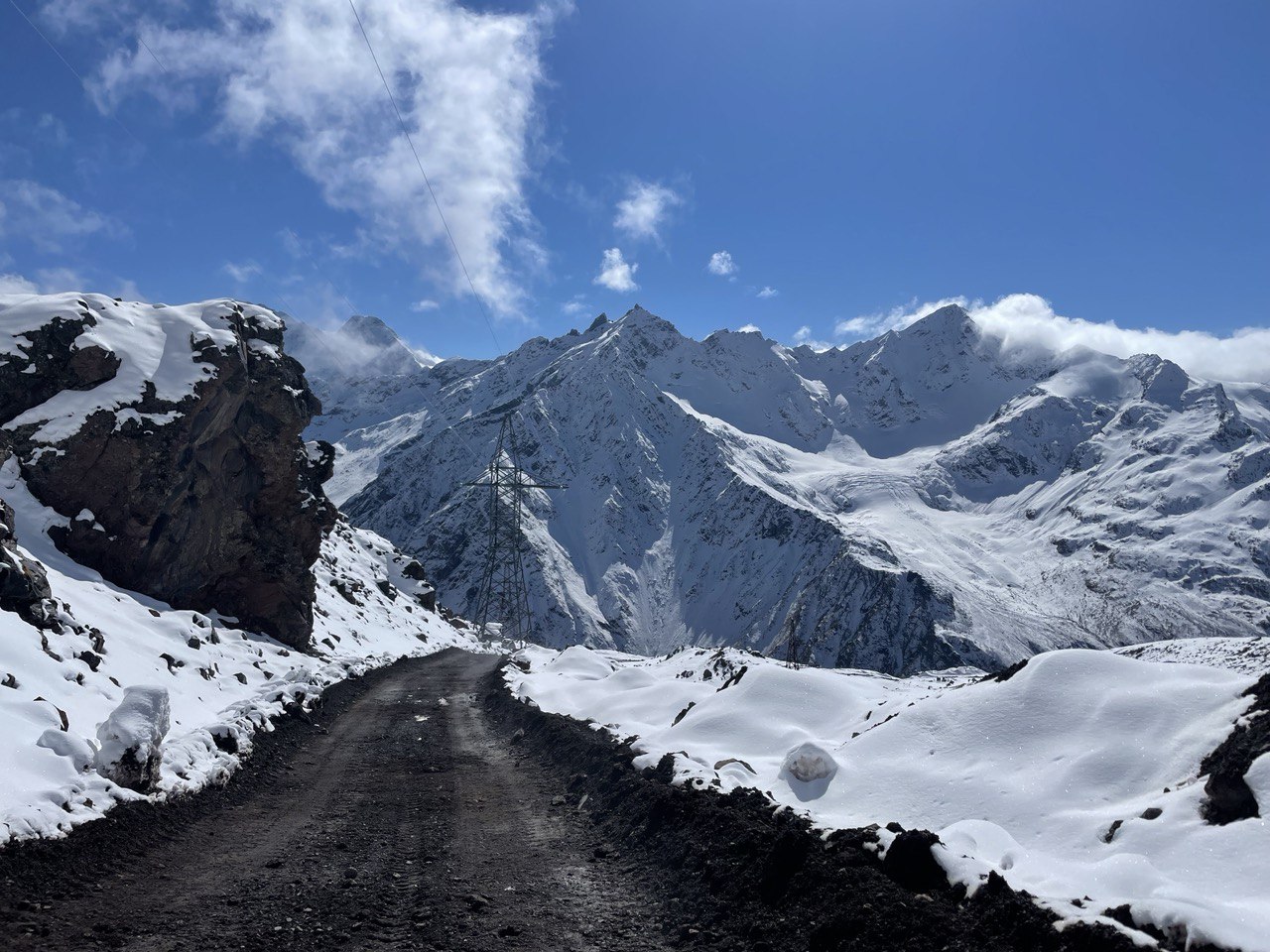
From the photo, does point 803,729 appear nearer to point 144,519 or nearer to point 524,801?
point 524,801

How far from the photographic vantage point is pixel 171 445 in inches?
1063

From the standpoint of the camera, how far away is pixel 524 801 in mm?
12031

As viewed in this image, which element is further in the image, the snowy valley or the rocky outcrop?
the rocky outcrop

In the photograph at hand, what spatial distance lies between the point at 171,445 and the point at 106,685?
50.8 feet

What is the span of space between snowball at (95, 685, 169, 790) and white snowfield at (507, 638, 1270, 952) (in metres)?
6.93

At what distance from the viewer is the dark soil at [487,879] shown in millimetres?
6184

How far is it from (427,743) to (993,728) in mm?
12433

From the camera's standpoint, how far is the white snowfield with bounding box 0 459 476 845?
9.04m

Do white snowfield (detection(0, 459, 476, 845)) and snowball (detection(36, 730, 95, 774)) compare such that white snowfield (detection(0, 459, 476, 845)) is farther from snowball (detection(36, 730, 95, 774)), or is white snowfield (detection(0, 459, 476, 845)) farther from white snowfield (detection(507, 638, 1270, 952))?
white snowfield (detection(507, 638, 1270, 952))

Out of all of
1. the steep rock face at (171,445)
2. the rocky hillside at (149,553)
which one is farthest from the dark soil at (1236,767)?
the steep rock face at (171,445)

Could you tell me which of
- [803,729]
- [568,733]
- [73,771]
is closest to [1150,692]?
[803,729]

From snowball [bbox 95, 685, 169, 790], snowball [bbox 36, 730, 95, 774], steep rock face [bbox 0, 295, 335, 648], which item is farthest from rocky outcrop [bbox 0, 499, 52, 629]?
steep rock face [bbox 0, 295, 335, 648]

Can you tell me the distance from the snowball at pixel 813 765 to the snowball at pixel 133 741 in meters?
8.76

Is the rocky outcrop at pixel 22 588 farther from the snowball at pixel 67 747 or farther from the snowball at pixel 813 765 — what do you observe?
the snowball at pixel 813 765
